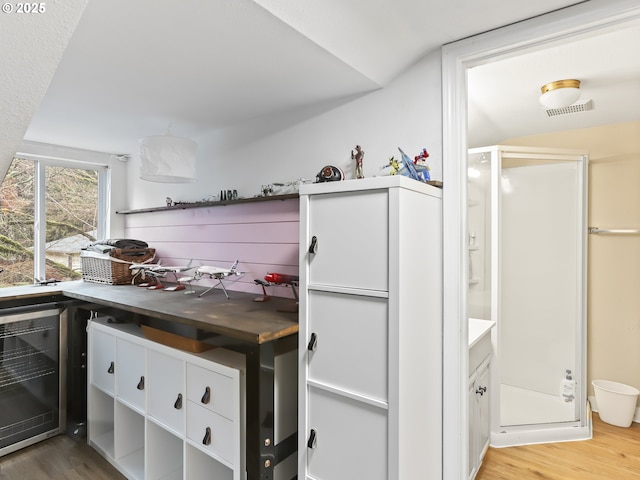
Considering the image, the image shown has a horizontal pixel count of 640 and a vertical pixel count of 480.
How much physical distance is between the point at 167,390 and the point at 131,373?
0.36 m

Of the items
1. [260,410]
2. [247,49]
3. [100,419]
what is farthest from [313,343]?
[100,419]

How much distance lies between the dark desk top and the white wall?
767mm

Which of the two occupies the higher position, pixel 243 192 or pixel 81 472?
pixel 243 192

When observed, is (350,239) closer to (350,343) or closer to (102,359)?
(350,343)

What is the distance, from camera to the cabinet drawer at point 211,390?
4.89 feet

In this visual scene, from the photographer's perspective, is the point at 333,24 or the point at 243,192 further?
the point at 243,192

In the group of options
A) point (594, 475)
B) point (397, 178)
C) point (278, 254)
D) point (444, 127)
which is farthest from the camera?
point (278, 254)

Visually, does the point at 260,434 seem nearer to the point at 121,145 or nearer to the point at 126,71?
the point at 126,71

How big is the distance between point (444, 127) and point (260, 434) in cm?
147

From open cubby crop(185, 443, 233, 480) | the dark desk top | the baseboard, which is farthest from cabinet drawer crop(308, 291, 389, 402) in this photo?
the baseboard

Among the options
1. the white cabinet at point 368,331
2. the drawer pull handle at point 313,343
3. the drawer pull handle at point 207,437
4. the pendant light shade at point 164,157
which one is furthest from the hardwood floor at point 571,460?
the pendant light shade at point 164,157

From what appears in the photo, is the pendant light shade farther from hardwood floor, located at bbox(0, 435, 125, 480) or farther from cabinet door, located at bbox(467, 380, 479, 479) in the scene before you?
cabinet door, located at bbox(467, 380, 479, 479)

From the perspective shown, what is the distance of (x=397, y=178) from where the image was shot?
1213 millimetres

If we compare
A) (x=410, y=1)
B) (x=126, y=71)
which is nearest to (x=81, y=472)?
(x=126, y=71)
